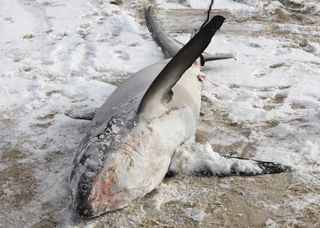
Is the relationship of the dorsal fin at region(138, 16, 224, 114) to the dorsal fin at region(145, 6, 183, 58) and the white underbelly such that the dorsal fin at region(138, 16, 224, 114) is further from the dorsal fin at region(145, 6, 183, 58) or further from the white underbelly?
the dorsal fin at region(145, 6, 183, 58)

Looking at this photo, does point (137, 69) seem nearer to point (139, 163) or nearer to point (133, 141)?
point (133, 141)

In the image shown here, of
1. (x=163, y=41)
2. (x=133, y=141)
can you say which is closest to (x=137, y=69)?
(x=163, y=41)

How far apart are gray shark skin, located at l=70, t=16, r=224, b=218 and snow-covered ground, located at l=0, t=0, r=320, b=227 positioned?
0.57 ft

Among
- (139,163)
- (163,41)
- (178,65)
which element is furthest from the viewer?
(163,41)

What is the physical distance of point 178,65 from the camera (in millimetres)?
3152

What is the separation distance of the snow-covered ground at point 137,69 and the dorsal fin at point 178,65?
0.59 m

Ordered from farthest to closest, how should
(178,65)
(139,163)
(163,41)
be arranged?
(163,41)
(178,65)
(139,163)

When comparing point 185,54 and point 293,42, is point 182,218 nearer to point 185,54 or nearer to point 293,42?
point 185,54

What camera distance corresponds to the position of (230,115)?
167 inches

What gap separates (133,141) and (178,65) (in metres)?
0.58

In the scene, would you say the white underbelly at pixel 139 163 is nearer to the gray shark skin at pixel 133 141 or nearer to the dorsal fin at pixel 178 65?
the gray shark skin at pixel 133 141

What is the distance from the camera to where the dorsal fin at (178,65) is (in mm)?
2996

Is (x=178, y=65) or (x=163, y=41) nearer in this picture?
(x=178, y=65)

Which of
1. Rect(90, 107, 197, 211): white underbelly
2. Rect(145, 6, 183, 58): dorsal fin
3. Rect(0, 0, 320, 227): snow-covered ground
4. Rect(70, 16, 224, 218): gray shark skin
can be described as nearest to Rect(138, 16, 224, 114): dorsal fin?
Rect(70, 16, 224, 218): gray shark skin
